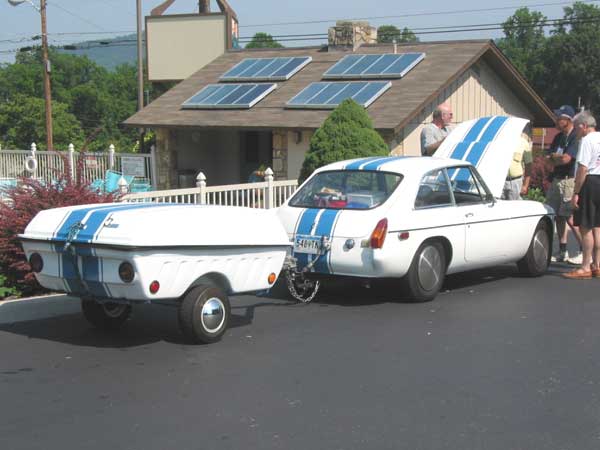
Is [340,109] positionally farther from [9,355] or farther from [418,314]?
[9,355]

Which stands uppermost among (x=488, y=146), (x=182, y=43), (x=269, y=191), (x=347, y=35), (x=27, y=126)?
(x=182, y=43)

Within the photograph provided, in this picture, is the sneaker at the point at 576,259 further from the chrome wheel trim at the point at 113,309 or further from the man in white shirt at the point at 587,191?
the chrome wheel trim at the point at 113,309

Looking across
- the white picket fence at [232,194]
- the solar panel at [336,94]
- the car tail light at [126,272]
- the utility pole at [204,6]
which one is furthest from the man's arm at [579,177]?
the utility pole at [204,6]

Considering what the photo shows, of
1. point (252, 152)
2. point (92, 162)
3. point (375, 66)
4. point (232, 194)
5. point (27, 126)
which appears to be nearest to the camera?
point (232, 194)

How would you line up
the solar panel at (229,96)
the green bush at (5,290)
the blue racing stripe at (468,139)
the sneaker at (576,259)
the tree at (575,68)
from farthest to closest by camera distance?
the tree at (575,68)
the solar panel at (229,96)
the sneaker at (576,259)
the blue racing stripe at (468,139)
the green bush at (5,290)

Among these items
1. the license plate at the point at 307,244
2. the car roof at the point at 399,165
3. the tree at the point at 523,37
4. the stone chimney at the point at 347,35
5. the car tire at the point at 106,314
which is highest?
the tree at the point at 523,37

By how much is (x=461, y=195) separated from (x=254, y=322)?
10.1ft

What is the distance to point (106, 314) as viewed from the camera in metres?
7.64

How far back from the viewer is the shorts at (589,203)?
10.1 m

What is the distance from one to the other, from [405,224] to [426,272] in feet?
2.02

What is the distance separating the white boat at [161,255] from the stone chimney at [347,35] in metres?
16.5

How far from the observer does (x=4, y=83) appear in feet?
288

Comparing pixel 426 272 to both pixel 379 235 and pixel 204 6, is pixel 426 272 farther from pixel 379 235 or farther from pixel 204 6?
pixel 204 6

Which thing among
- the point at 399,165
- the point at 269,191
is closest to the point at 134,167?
the point at 269,191
